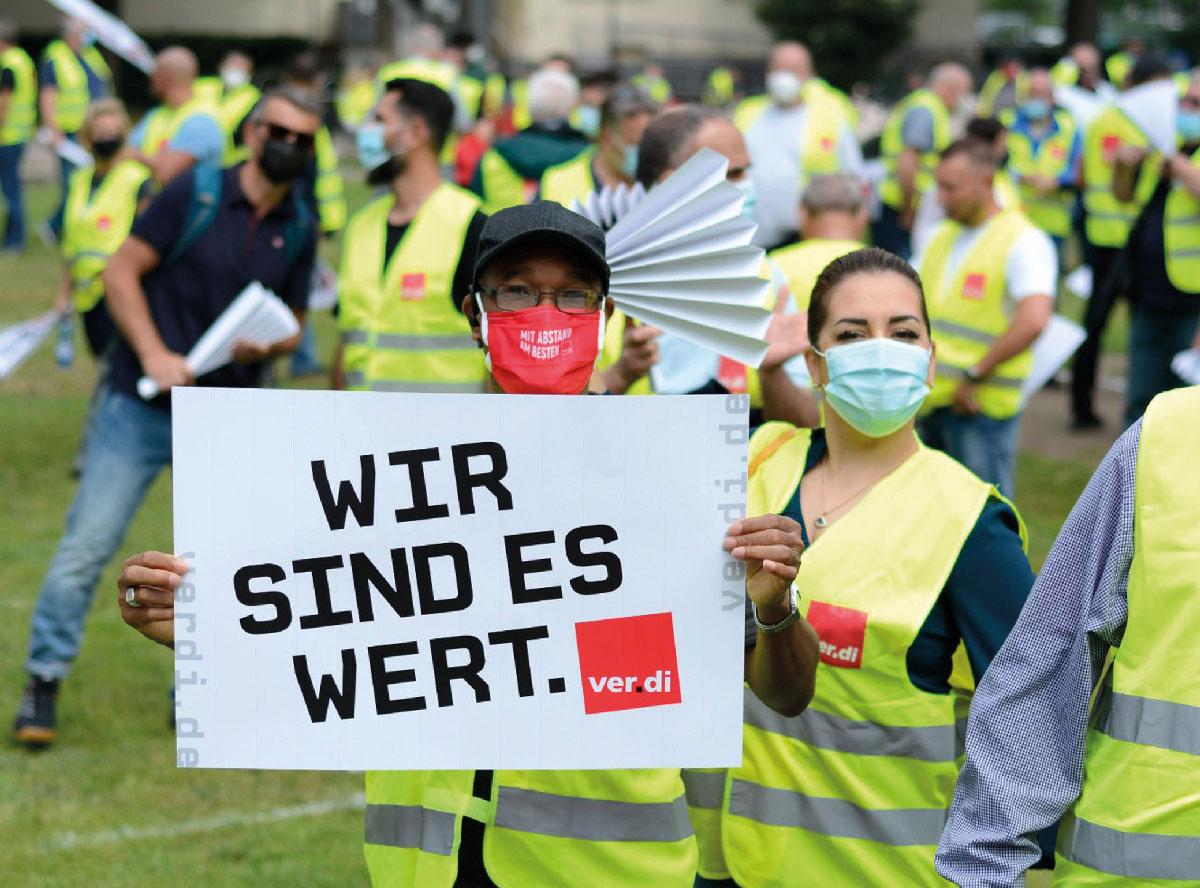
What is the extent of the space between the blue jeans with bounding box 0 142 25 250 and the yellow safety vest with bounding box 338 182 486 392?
583 inches

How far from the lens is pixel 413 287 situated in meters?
6.30

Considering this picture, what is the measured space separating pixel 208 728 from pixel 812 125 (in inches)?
414

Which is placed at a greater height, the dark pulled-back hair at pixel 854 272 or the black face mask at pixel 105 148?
the black face mask at pixel 105 148

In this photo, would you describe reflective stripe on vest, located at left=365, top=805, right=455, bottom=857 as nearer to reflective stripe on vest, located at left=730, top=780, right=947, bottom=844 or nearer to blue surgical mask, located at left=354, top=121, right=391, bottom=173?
reflective stripe on vest, located at left=730, top=780, right=947, bottom=844

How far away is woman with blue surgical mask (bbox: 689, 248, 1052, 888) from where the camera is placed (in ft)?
10.5

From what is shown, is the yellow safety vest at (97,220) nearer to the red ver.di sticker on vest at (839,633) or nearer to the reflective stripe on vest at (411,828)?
the reflective stripe on vest at (411,828)

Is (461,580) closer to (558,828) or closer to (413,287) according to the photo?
(558,828)

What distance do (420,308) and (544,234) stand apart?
10.8 ft

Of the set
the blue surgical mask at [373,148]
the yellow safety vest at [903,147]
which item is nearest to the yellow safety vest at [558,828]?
the blue surgical mask at [373,148]

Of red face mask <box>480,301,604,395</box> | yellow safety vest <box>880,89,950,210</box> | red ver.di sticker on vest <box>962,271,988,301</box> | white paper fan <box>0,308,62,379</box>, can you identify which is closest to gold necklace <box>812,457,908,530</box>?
red face mask <box>480,301,604,395</box>

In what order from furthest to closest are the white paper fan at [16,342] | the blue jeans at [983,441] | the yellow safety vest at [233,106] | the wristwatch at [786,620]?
the yellow safety vest at [233,106] → the blue jeans at [983,441] → the white paper fan at [16,342] → the wristwatch at [786,620]

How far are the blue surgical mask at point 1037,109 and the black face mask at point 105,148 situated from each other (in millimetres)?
7962

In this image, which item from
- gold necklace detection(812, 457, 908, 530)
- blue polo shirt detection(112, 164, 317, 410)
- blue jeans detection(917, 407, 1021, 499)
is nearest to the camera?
gold necklace detection(812, 457, 908, 530)

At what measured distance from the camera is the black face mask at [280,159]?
20.1 feet
